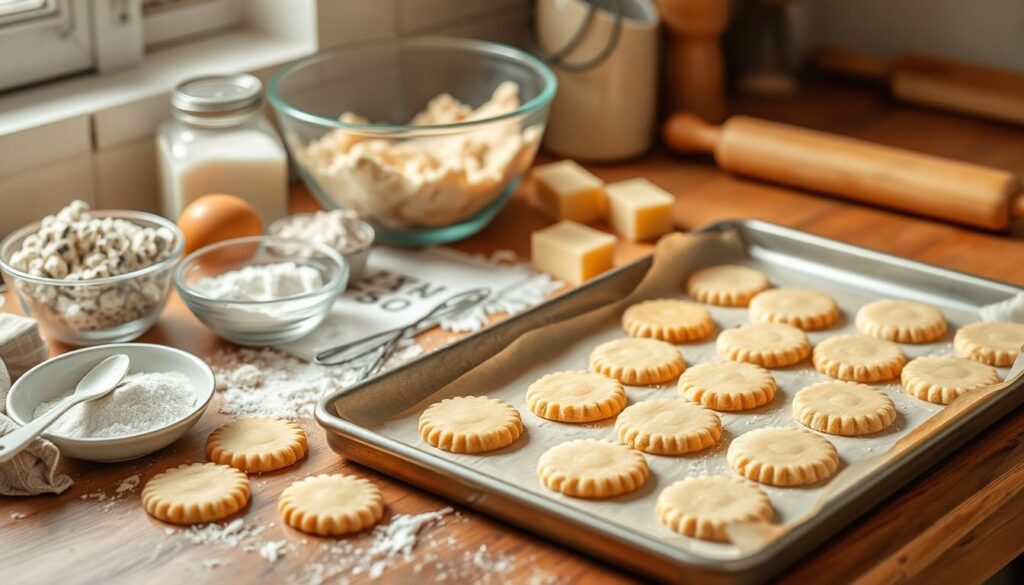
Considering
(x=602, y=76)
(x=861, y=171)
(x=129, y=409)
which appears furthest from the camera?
(x=602, y=76)

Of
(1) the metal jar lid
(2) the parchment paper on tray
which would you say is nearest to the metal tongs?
(2) the parchment paper on tray

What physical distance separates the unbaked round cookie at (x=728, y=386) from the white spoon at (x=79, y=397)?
50 cm

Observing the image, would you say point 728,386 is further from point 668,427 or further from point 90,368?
point 90,368

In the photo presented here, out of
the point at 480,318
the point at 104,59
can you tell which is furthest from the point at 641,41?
the point at 104,59

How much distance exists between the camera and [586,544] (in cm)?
92

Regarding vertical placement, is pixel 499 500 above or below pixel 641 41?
below

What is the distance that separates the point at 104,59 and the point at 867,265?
0.95 metres

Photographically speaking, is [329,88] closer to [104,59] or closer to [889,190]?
[104,59]

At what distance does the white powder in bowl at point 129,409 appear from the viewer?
1.05 metres

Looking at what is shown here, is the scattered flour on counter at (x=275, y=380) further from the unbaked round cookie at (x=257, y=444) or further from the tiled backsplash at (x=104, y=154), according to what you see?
the tiled backsplash at (x=104, y=154)

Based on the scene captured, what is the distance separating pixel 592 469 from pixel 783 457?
156mm

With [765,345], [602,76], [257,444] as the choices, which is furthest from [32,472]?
[602,76]

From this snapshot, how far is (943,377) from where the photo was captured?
45.8 inches

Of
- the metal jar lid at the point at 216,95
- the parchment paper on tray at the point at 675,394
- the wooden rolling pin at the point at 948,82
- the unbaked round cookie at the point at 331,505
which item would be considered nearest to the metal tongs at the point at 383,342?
the parchment paper on tray at the point at 675,394
